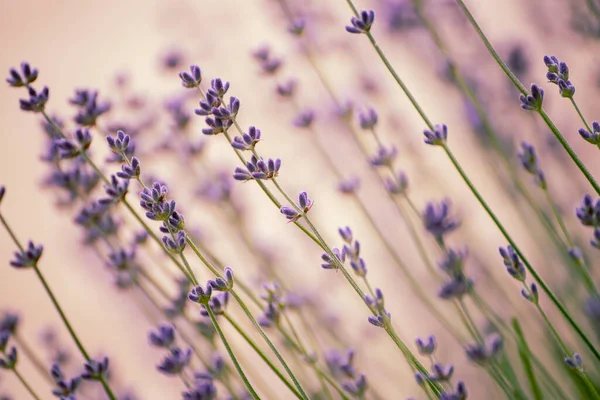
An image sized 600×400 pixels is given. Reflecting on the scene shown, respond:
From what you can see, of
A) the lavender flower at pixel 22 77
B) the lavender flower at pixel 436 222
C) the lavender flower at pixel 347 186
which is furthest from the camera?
the lavender flower at pixel 347 186

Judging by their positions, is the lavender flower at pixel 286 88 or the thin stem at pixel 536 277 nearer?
the thin stem at pixel 536 277

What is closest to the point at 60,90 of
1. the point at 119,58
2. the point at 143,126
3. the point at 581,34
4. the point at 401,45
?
the point at 119,58

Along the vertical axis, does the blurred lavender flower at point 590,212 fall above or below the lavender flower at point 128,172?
below

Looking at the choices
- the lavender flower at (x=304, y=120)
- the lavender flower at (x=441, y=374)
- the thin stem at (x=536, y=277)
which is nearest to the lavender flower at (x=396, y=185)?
the lavender flower at (x=304, y=120)

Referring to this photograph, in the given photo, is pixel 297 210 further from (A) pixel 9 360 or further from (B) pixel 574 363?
(A) pixel 9 360

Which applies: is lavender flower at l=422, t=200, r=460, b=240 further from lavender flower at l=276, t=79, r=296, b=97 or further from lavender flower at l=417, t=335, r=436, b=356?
lavender flower at l=276, t=79, r=296, b=97

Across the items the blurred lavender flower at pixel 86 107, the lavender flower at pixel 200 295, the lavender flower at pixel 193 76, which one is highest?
the blurred lavender flower at pixel 86 107

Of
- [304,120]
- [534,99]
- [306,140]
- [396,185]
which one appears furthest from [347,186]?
[306,140]

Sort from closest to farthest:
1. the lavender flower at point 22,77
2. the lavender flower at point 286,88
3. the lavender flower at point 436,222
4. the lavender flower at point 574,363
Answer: the lavender flower at point 574,363 < the lavender flower at point 22,77 < the lavender flower at point 436,222 < the lavender flower at point 286,88

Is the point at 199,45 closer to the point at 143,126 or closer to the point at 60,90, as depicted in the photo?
the point at 143,126

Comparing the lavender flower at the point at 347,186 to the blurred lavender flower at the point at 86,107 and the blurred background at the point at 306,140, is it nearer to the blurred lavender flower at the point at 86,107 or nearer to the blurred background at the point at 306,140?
the blurred background at the point at 306,140
